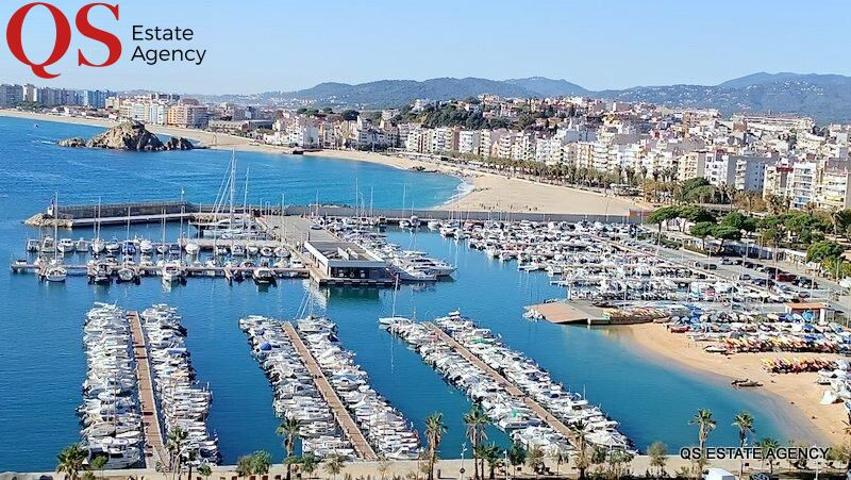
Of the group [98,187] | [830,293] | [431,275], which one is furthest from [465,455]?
[98,187]

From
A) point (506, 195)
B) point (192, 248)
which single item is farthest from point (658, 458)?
point (506, 195)

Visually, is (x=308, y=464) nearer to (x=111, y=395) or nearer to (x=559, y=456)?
(x=559, y=456)

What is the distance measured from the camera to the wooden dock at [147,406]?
1308 cm

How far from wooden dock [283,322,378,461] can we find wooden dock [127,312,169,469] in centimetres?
244

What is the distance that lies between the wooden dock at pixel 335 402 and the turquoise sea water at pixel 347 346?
0.86m

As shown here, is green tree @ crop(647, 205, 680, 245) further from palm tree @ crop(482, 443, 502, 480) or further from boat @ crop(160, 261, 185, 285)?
palm tree @ crop(482, 443, 502, 480)

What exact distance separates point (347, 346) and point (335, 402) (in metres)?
4.13

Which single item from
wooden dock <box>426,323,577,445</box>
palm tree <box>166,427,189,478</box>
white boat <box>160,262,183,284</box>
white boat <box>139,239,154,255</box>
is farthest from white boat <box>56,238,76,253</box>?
palm tree <box>166,427,189,478</box>

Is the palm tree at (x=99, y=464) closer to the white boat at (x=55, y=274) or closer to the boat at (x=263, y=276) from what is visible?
the white boat at (x=55, y=274)

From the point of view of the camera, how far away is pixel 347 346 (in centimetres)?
1970

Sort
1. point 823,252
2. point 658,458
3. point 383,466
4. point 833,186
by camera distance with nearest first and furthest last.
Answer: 1. point 383,466
2. point 658,458
3. point 823,252
4. point 833,186

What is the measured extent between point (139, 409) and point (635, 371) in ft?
28.9

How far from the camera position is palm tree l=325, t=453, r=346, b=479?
1212cm

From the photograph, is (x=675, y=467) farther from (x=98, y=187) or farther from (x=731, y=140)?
(x=731, y=140)
